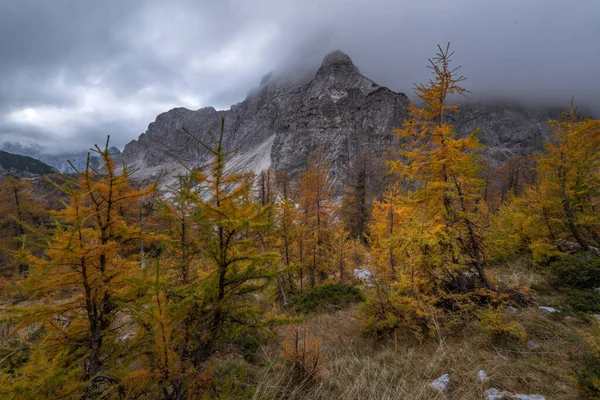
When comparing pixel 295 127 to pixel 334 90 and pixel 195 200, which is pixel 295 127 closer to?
pixel 334 90

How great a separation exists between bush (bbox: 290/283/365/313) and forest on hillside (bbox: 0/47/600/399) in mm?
74

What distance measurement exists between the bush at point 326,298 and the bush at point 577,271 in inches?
227

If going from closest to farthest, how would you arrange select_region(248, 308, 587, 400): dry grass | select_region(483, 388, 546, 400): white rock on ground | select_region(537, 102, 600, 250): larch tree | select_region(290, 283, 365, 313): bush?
select_region(483, 388, 546, 400): white rock on ground → select_region(248, 308, 587, 400): dry grass → select_region(537, 102, 600, 250): larch tree → select_region(290, 283, 365, 313): bush

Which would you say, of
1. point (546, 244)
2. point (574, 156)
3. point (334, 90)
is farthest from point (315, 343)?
point (334, 90)

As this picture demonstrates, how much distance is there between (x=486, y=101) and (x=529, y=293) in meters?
158

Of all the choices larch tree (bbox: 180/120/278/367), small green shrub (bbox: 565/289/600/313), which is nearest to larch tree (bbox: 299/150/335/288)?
small green shrub (bbox: 565/289/600/313)

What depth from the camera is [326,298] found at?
970 centimetres

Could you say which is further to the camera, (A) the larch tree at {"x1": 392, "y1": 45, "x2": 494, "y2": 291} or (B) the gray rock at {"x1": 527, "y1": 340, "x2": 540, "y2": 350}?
Answer: (A) the larch tree at {"x1": 392, "y1": 45, "x2": 494, "y2": 291}

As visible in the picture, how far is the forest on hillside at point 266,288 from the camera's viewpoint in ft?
8.74

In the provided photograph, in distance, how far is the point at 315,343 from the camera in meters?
4.14

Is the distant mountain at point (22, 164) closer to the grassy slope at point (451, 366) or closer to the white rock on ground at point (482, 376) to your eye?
the grassy slope at point (451, 366)

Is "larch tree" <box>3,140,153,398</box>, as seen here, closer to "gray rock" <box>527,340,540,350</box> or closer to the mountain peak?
"gray rock" <box>527,340,540,350</box>

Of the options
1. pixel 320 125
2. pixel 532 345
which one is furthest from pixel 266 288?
pixel 320 125

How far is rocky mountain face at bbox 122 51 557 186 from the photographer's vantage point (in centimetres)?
7656
